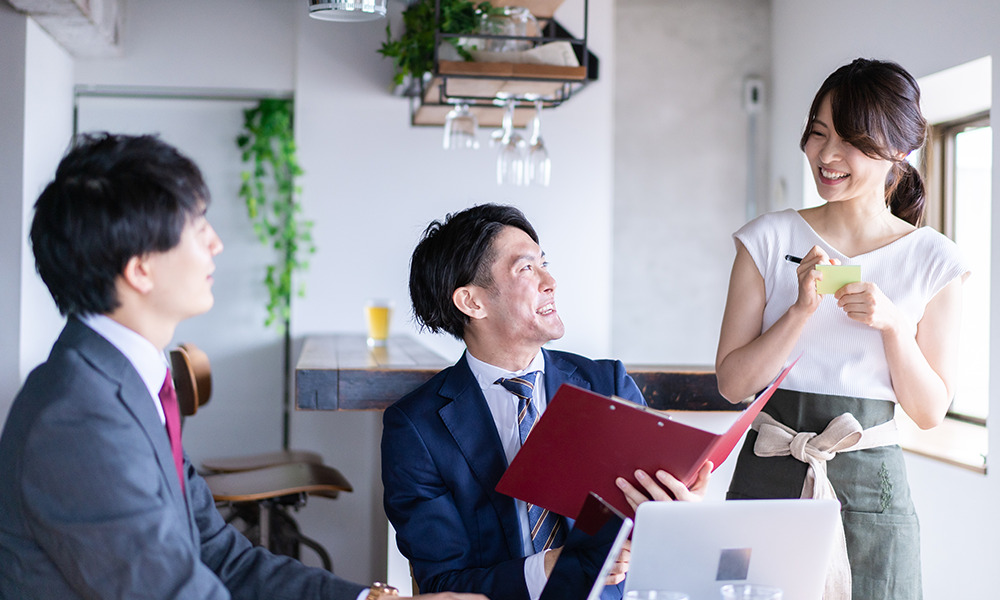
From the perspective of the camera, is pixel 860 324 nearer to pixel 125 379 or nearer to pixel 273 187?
pixel 125 379

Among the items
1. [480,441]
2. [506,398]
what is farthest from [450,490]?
[506,398]

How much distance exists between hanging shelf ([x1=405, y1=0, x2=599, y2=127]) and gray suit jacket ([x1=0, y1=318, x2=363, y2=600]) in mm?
1750

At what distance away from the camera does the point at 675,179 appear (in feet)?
16.0

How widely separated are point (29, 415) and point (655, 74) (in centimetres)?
429

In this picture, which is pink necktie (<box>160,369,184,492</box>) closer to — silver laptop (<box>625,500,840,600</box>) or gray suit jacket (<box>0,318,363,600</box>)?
gray suit jacket (<box>0,318,363,600</box>)

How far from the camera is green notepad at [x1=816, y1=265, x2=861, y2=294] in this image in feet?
4.92

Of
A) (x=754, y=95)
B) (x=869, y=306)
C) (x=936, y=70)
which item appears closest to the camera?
(x=869, y=306)

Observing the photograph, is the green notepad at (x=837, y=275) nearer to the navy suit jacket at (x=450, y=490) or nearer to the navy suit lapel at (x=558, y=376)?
the navy suit lapel at (x=558, y=376)

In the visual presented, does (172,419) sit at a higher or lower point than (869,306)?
lower

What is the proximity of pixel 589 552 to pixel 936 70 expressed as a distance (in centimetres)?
272

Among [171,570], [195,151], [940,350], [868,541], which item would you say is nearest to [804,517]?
[868,541]

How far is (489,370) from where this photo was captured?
1.64 m

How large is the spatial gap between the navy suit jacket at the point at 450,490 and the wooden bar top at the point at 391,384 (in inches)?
16.2

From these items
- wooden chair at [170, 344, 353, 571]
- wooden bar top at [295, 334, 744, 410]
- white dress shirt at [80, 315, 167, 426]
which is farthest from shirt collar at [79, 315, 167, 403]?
wooden chair at [170, 344, 353, 571]
